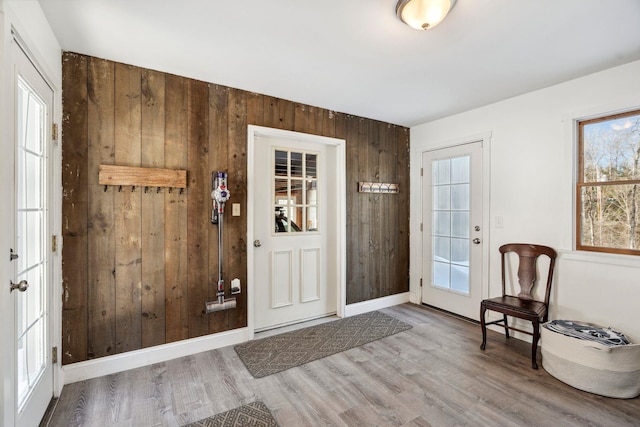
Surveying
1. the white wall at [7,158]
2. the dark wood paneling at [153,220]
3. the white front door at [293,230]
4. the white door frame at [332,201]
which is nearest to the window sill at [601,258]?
the white door frame at [332,201]

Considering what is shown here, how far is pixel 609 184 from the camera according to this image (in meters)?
2.48

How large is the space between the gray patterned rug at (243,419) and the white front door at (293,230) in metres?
1.22

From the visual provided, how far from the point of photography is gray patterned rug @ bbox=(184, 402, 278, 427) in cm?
180

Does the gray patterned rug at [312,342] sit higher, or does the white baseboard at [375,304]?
the white baseboard at [375,304]

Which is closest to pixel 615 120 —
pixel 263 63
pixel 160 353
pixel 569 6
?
pixel 569 6

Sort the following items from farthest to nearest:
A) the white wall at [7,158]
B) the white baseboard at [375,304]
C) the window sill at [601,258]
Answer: the white baseboard at [375,304]
the window sill at [601,258]
the white wall at [7,158]

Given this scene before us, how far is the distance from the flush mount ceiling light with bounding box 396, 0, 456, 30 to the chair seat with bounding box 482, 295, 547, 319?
2.30 metres

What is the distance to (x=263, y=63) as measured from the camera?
236cm

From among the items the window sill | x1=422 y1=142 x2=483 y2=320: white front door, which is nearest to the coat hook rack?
x1=422 y1=142 x2=483 y2=320: white front door

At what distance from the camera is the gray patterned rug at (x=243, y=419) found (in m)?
1.80

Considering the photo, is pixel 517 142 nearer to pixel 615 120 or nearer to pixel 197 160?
pixel 615 120

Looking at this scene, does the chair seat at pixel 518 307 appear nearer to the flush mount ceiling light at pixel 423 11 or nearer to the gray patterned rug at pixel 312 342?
the gray patterned rug at pixel 312 342

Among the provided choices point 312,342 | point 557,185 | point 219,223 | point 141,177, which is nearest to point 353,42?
point 219,223

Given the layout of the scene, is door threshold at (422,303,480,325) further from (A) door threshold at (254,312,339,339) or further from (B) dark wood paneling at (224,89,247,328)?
(B) dark wood paneling at (224,89,247,328)
